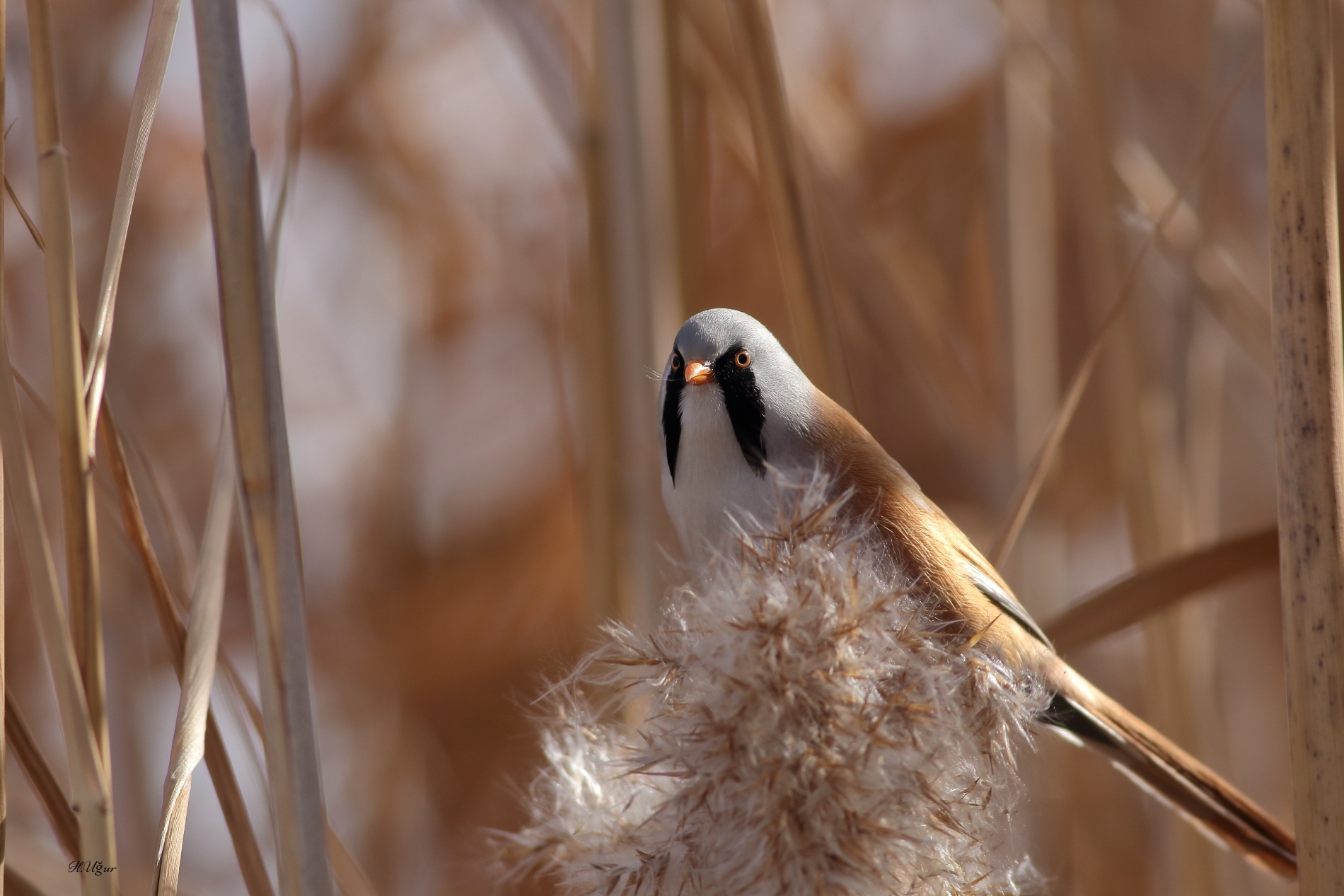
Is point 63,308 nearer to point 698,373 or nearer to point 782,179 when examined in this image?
point 698,373

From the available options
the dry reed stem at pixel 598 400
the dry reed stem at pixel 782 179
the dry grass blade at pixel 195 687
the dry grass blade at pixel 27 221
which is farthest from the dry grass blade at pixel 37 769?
the dry reed stem at pixel 782 179

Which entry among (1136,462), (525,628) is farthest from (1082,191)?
(525,628)

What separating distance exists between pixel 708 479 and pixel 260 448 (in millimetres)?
742

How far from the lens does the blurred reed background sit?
160cm

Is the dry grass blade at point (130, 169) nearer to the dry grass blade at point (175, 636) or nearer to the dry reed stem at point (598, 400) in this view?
the dry grass blade at point (175, 636)

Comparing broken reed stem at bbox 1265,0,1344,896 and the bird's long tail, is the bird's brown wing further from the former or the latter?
broken reed stem at bbox 1265,0,1344,896

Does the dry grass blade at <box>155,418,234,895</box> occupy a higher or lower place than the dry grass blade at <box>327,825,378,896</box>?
higher

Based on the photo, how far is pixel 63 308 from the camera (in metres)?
0.77

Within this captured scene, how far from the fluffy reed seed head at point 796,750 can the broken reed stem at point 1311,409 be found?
27 centimetres

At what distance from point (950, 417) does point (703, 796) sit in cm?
152

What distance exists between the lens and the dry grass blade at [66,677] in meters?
0.74

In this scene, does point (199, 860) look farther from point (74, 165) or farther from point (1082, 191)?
point (1082, 191)

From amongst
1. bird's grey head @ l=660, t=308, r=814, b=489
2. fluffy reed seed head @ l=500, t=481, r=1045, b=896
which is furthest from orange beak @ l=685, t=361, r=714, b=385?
fluffy reed seed head @ l=500, t=481, r=1045, b=896

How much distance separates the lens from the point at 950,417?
2.23m
